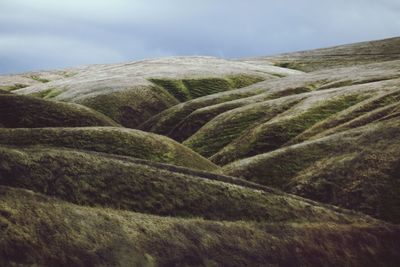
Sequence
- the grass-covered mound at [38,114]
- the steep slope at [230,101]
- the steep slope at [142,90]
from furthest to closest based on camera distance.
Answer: the steep slope at [142,90], the steep slope at [230,101], the grass-covered mound at [38,114]

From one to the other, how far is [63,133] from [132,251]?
30236 millimetres

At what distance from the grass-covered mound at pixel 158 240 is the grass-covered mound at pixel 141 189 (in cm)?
121

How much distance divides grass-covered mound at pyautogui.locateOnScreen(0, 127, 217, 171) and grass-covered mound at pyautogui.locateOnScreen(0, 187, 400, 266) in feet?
76.5

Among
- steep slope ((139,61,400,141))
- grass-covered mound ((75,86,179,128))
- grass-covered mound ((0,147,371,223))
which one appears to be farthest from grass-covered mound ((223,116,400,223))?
grass-covered mound ((75,86,179,128))

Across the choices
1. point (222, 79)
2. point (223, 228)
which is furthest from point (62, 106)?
point (222, 79)

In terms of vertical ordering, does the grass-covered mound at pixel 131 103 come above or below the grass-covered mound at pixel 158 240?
below

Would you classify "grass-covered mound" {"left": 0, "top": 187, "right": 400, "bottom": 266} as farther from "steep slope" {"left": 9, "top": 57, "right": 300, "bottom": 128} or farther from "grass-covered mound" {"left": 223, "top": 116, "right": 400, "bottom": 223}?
"steep slope" {"left": 9, "top": 57, "right": 300, "bottom": 128}

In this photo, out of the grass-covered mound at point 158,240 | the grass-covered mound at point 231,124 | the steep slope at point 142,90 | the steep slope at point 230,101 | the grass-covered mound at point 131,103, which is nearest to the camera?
the grass-covered mound at point 158,240

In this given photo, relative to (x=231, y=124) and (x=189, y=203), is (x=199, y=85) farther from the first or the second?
(x=189, y=203)

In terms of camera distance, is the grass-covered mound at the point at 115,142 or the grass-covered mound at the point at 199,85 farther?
the grass-covered mound at the point at 199,85

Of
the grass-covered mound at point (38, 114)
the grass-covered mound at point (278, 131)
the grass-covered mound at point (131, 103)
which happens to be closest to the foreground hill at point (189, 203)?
the grass-covered mound at point (38, 114)

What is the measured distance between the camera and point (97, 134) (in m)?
55.4

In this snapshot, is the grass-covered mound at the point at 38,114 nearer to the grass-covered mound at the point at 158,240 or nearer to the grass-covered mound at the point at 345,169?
the grass-covered mound at the point at 345,169

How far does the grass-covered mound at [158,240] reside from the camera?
79.3 feet
